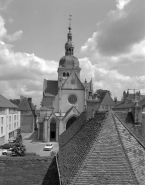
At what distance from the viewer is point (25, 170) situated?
14156 mm

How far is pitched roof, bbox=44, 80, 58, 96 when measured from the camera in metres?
51.1

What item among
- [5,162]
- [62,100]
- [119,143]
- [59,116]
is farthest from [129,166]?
[62,100]

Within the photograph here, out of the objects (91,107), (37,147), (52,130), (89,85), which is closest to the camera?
(91,107)

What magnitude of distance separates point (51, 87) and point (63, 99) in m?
6.88

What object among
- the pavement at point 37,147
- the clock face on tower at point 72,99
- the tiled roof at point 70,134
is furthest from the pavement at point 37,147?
the tiled roof at point 70,134

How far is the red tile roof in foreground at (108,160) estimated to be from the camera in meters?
7.92

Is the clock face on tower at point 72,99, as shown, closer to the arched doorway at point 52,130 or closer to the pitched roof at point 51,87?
the pitched roof at point 51,87

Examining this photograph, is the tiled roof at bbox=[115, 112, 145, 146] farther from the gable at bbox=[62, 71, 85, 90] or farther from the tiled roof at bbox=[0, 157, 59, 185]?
the gable at bbox=[62, 71, 85, 90]

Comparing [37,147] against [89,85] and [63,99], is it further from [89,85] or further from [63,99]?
[89,85]

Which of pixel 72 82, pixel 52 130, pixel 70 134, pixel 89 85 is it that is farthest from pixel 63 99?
pixel 70 134

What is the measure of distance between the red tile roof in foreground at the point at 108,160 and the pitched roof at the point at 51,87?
135ft

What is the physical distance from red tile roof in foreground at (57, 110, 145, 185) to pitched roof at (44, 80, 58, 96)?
41.1 meters

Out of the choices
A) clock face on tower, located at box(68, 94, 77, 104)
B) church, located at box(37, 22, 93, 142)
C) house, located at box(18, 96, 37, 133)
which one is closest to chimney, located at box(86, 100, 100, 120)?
church, located at box(37, 22, 93, 142)

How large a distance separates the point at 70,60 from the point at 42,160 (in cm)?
4229
